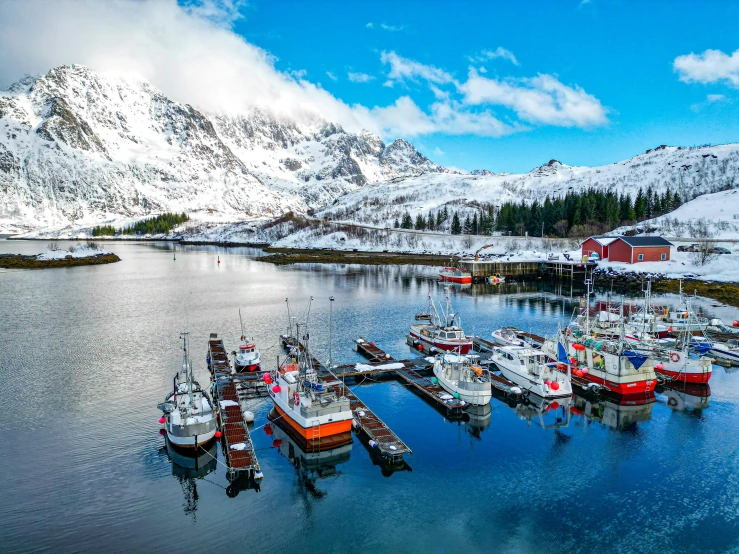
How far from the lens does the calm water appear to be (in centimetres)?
2144

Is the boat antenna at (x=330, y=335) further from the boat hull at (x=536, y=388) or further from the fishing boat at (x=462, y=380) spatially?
the boat hull at (x=536, y=388)

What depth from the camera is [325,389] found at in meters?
30.3

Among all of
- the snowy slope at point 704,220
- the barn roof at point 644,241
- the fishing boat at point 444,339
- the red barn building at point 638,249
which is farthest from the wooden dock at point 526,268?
the fishing boat at point 444,339

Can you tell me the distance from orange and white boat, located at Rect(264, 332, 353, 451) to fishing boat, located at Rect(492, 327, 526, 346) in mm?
23074

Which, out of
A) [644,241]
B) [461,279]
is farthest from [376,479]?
[644,241]

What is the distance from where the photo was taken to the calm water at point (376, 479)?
21438mm

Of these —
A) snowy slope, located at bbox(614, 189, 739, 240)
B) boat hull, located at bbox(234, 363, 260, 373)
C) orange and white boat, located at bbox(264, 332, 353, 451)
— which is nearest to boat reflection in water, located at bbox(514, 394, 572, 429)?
orange and white boat, located at bbox(264, 332, 353, 451)

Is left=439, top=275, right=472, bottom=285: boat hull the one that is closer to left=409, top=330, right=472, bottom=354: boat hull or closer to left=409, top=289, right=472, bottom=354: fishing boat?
left=409, top=289, right=472, bottom=354: fishing boat

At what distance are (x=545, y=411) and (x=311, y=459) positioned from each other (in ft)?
54.7

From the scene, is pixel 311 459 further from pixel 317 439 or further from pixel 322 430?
pixel 322 430

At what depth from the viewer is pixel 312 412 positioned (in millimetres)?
28453

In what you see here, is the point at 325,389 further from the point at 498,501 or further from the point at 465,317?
the point at 465,317

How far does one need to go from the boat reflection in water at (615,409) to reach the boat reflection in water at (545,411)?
0.71 meters

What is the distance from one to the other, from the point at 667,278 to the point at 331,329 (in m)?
70.5
